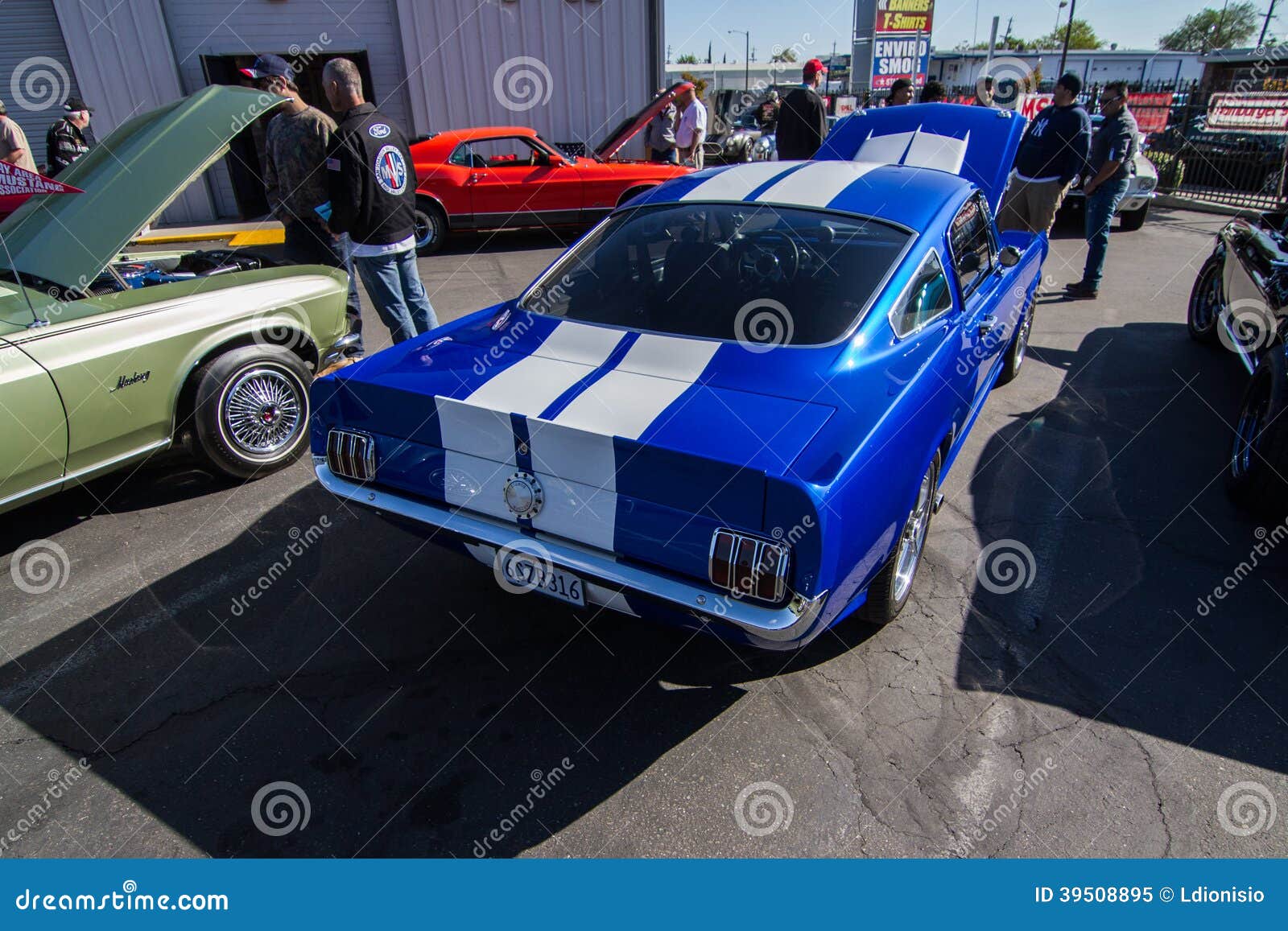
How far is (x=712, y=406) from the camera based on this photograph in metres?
A: 2.29

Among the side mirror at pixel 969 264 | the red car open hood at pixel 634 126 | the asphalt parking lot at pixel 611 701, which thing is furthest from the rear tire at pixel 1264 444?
the red car open hood at pixel 634 126

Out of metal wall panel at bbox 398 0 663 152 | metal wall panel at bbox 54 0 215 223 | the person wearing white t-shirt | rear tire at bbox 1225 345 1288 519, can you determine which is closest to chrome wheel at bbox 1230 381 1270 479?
rear tire at bbox 1225 345 1288 519

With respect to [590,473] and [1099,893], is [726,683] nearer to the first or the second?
[590,473]

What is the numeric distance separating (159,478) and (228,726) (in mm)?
2166

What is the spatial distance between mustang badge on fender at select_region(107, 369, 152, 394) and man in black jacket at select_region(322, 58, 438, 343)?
56.5 inches

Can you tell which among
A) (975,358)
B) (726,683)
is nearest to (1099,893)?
(726,683)

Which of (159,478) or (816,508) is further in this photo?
(159,478)

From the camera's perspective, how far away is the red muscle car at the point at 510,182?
9.28 m

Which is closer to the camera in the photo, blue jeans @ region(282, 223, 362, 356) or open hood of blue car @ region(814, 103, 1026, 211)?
blue jeans @ region(282, 223, 362, 356)

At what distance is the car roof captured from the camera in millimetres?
Result: 3062

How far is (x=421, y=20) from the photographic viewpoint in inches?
481

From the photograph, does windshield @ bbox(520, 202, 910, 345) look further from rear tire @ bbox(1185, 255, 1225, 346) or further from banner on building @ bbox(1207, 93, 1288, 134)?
banner on building @ bbox(1207, 93, 1288, 134)

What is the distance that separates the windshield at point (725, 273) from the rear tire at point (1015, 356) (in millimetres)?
2488

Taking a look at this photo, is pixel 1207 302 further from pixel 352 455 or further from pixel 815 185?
pixel 352 455
